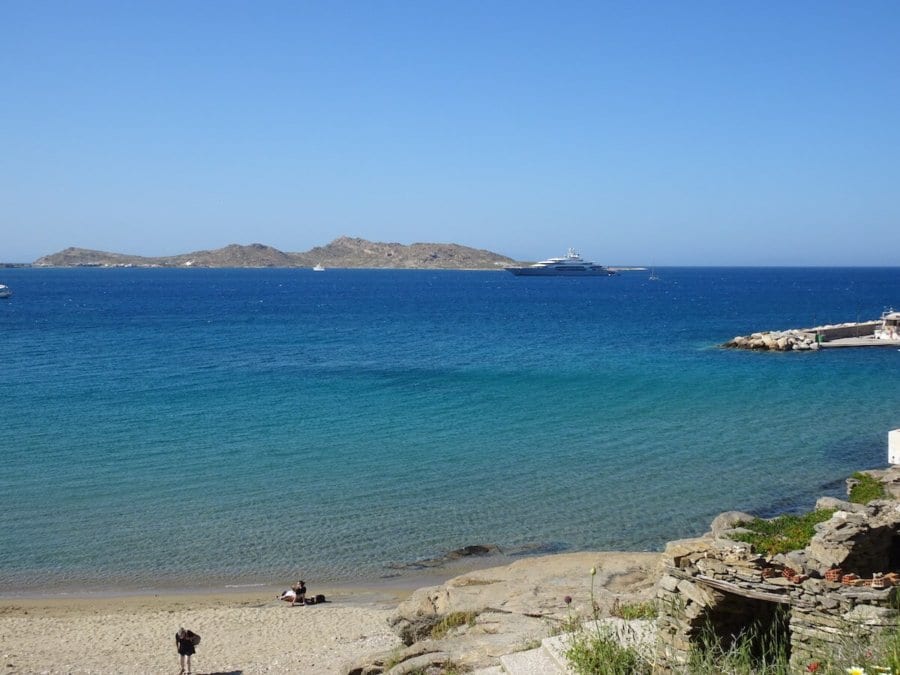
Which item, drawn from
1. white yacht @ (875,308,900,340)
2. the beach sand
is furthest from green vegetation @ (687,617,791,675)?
white yacht @ (875,308,900,340)

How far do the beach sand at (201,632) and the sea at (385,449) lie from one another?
87cm

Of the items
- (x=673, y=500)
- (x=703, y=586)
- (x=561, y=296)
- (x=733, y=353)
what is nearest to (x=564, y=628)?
(x=703, y=586)

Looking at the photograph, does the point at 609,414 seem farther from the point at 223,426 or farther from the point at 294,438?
the point at 223,426

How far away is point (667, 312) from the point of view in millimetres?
91625

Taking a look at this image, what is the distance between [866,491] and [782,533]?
5.98m

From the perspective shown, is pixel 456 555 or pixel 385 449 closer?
pixel 456 555

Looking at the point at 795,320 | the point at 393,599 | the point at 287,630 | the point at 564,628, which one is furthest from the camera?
the point at 795,320

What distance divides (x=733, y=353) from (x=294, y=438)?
34.4m

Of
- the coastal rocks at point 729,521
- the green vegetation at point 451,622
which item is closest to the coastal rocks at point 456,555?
the green vegetation at point 451,622

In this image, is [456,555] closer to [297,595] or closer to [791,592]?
[297,595]

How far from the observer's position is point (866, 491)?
Answer: 1711 cm

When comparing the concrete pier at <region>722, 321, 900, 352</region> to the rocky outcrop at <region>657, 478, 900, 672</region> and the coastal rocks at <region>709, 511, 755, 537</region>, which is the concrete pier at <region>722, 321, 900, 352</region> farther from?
the rocky outcrop at <region>657, 478, 900, 672</region>

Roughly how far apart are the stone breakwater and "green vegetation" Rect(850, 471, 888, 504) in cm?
3865

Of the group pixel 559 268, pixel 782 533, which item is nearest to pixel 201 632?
pixel 782 533
